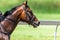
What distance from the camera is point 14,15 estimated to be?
7.79 m

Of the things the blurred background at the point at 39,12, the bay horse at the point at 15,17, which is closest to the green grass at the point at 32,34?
the blurred background at the point at 39,12

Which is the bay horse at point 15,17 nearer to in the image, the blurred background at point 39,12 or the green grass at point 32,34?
the green grass at point 32,34

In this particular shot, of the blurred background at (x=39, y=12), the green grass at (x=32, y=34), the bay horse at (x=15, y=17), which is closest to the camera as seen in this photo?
the bay horse at (x=15, y=17)

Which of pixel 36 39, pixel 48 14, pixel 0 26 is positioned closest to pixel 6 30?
pixel 0 26

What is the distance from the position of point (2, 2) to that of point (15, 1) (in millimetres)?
927

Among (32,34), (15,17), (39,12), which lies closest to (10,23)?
(15,17)

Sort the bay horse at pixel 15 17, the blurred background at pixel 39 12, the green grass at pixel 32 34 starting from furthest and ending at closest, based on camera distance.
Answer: the blurred background at pixel 39 12 < the green grass at pixel 32 34 < the bay horse at pixel 15 17

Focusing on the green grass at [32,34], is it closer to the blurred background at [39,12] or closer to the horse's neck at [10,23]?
the blurred background at [39,12]

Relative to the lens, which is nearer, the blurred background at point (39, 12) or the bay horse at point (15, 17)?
the bay horse at point (15, 17)

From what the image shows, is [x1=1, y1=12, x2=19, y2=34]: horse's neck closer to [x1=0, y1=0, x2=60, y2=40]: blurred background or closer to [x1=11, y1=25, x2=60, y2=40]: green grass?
[x1=11, y1=25, x2=60, y2=40]: green grass

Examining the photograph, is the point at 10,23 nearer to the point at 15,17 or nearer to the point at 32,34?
the point at 15,17

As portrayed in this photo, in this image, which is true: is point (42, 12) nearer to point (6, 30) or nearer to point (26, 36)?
point (26, 36)

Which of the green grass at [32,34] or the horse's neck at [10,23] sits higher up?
the horse's neck at [10,23]

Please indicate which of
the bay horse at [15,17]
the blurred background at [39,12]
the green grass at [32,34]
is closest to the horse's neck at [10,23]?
the bay horse at [15,17]
